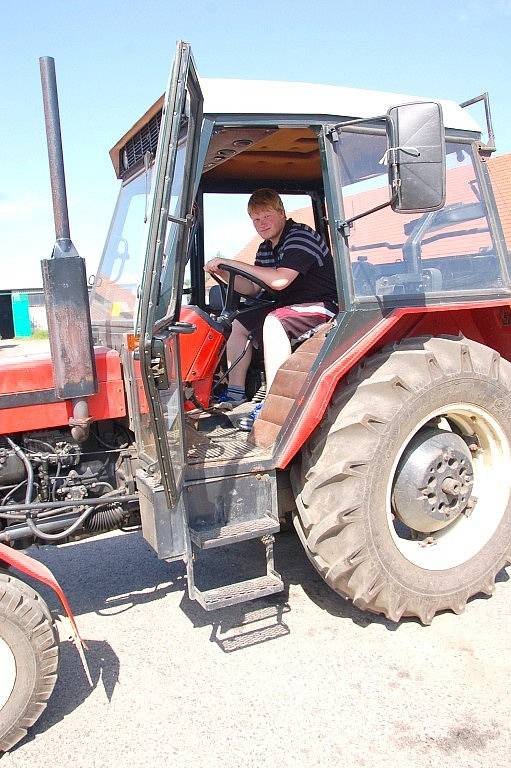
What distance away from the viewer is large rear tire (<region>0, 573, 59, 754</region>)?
246cm

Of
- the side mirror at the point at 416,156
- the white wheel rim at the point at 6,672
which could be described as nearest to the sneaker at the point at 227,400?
the side mirror at the point at 416,156

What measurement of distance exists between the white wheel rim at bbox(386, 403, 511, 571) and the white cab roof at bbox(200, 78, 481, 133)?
1.45 meters

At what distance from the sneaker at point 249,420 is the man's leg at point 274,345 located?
0.54 feet

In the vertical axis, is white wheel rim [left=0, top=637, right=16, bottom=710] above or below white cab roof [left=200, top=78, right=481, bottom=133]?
below

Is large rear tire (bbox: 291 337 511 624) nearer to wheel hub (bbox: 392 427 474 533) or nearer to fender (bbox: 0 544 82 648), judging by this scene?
wheel hub (bbox: 392 427 474 533)

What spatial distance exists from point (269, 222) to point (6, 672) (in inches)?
104

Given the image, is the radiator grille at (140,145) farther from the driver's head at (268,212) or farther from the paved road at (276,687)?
the paved road at (276,687)

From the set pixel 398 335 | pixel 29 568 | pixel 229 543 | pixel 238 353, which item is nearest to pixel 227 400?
pixel 238 353

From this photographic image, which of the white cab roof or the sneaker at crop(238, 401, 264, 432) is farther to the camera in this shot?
the sneaker at crop(238, 401, 264, 432)

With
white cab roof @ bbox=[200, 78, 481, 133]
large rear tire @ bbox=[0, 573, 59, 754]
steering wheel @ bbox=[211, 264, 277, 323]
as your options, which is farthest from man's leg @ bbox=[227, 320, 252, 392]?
large rear tire @ bbox=[0, 573, 59, 754]

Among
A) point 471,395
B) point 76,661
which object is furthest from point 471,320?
point 76,661

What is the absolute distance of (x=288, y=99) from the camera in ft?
9.36

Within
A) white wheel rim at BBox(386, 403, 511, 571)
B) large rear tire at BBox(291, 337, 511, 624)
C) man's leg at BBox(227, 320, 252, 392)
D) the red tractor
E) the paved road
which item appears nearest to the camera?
the paved road

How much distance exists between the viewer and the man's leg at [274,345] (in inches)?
135
